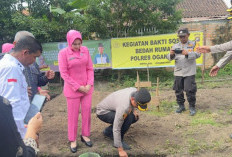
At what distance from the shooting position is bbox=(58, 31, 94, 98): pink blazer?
139 inches

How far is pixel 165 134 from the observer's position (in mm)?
4125

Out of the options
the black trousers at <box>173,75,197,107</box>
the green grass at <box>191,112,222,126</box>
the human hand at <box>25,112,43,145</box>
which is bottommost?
the green grass at <box>191,112,222,126</box>

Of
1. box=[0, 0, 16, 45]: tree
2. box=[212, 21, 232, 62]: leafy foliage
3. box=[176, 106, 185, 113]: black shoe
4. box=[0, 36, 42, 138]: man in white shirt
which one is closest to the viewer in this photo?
box=[0, 36, 42, 138]: man in white shirt

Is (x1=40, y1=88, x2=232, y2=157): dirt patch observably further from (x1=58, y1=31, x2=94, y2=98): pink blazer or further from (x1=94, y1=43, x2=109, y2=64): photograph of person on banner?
(x1=94, y1=43, x2=109, y2=64): photograph of person on banner

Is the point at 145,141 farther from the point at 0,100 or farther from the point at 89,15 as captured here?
the point at 89,15

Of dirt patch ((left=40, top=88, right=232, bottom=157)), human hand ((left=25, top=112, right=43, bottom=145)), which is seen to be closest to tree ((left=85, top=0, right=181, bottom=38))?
dirt patch ((left=40, top=88, right=232, bottom=157))


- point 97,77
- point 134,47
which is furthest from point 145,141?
point 97,77

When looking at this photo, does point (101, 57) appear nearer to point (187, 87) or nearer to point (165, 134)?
point (187, 87)

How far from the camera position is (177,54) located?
4961 mm

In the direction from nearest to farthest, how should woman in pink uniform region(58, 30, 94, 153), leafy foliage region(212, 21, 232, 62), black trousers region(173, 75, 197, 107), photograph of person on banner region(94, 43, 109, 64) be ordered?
woman in pink uniform region(58, 30, 94, 153) → black trousers region(173, 75, 197, 107) → photograph of person on banner region(94, 43, 109, 64) → leafy foliage region(212, 21, 232, 62)

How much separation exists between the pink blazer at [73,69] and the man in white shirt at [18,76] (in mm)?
1321

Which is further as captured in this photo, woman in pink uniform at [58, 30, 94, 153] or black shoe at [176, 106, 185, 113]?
black shoe at [176, 106, 185, 113]

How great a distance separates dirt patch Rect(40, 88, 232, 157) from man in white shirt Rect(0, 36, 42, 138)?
1.80 m

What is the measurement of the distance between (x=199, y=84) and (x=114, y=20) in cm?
386
